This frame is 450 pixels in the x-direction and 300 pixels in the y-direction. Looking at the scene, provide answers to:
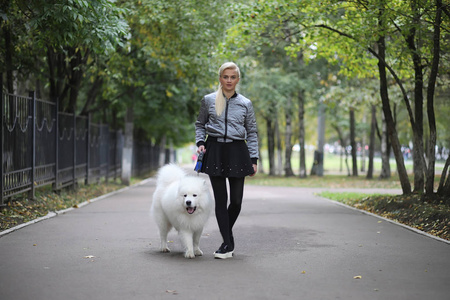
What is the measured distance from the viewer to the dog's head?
690 centimetres

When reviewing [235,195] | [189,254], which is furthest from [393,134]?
[189,254]

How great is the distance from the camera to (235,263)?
6.90 metres

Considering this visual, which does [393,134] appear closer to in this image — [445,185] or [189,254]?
[445,185]

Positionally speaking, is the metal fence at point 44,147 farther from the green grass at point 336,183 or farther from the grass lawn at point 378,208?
the green grass at point 336,183

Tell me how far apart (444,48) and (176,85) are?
13110 millimetres

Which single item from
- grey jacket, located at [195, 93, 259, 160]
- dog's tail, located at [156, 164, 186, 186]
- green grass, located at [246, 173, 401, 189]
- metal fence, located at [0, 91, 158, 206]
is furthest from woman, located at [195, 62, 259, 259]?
green grass, located at [246, 173, 401, 189]

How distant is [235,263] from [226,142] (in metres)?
1.34

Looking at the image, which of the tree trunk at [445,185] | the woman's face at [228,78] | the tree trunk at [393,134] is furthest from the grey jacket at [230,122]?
the tree trunk at [393,134]

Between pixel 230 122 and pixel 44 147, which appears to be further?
pixel 44 147

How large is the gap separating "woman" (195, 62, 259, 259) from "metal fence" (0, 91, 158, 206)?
17.1 ft

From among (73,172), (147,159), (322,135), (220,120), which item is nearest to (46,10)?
(220,120)

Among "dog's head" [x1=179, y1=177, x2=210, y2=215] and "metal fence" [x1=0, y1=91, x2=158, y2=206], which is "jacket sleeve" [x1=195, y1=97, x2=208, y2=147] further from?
"metal fence" [x1=0, y1=91, x2=158, y2=206]

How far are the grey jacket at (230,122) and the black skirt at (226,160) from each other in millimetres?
90

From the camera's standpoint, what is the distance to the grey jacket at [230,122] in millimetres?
7172
